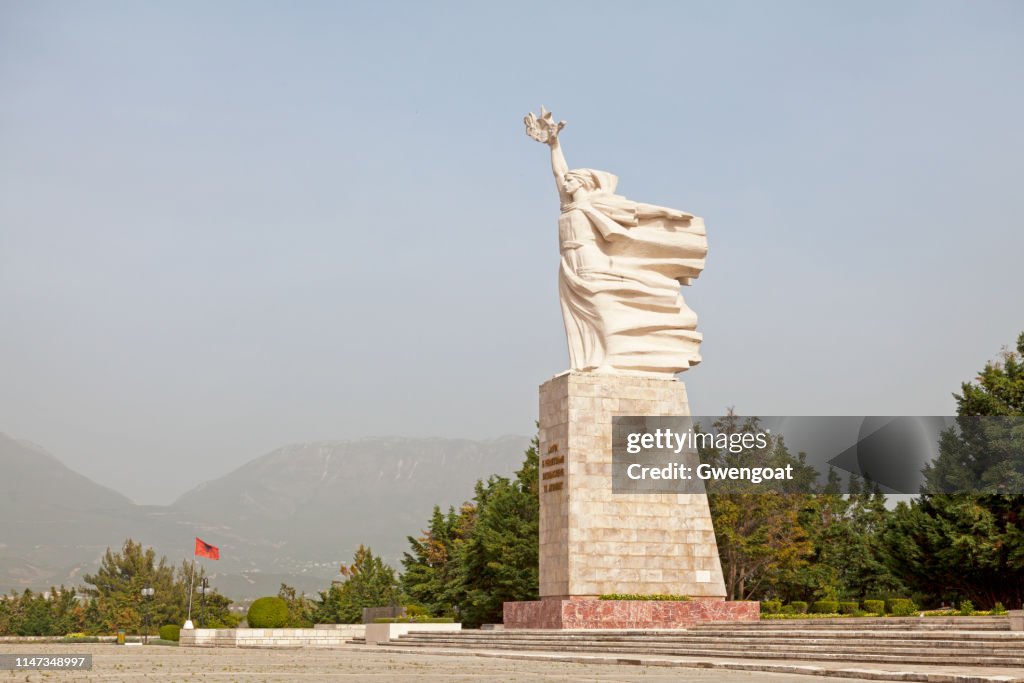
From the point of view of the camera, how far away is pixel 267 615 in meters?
30.0

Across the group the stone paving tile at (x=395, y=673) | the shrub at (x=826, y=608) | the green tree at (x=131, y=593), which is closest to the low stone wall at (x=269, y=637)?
the stone paving tile at (x=395, y=673)

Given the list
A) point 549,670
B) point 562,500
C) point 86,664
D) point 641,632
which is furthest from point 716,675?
point 562,500

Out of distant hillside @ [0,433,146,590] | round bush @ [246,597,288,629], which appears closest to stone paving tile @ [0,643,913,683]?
round bush @ [246,597,288,629]

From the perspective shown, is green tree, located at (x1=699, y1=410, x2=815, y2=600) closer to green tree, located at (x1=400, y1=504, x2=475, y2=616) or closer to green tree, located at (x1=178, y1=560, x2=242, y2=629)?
green tree, located at (x1=400, y1=504, x2=475, y2=616)

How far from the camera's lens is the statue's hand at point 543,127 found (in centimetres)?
2831

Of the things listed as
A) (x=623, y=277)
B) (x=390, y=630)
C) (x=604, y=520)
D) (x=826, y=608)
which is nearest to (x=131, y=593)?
(x=390, y=630)

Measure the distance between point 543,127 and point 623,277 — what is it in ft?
14.7

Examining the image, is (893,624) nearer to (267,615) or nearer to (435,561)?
(267,615)

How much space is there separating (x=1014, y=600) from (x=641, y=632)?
14401 millimetres

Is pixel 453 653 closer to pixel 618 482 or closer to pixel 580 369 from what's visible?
pixel 618 482

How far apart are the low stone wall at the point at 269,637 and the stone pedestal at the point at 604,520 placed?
6899mm

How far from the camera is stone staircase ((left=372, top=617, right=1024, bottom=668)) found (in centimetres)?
1467

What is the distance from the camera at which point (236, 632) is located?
2828cm

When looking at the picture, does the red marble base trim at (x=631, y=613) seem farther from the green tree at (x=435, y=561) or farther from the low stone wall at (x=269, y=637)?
the green tree at (x=435, y=561)
